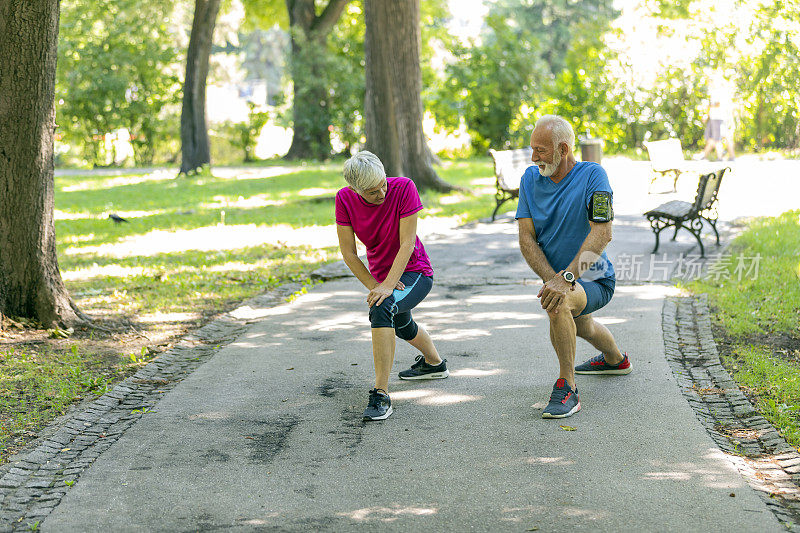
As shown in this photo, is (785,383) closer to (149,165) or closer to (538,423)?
(538,423)

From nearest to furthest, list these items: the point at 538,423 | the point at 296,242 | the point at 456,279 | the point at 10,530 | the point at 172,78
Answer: the point at 10,530 → the point at 538,423 → the point at 456,279 → the point at 296,242 → the point at 172,78

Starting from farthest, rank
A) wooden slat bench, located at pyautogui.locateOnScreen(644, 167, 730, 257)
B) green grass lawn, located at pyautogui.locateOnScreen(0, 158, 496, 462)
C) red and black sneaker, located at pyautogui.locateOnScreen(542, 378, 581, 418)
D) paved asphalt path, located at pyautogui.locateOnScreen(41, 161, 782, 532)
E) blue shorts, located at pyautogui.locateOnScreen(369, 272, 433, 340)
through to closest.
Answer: wooden slat bench, located at pyautogui.locateOnScreen(644, 167, 730, 257) < green grass lawn, located at pyautogui.locateOnScreen(0, 158, 496, 462) < blue shorts, located at pyautogui.locateOnScreen(369, 272, 433, 340) < red and black sneaker, located at pyautogui.locateOnScreen(542, 378, 581, 418) < paved asphalt path, located at pyautogui.locateOnScreen(41, 161, 782, 532)

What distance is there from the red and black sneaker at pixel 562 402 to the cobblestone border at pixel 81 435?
258 cm

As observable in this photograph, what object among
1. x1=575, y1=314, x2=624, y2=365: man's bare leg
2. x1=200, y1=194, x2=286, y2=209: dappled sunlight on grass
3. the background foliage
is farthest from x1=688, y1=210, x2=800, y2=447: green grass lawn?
the background foliage

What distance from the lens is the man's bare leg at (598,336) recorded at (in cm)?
580

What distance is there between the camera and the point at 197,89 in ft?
78.9

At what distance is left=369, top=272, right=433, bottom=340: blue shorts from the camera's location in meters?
5.52

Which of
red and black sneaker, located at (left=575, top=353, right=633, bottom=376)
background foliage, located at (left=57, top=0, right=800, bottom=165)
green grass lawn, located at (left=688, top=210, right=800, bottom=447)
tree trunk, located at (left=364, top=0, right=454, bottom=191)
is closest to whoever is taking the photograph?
green grass lawn, located at (left=688, top=210, right=800, bottom=447)

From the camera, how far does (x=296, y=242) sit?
12742 millimetres

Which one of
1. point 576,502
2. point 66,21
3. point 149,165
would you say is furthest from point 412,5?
point 66,21

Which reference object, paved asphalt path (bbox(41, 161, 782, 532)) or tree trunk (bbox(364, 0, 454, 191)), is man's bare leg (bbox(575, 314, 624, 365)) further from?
tree trunk (bbox(364, 0, 454, 191))

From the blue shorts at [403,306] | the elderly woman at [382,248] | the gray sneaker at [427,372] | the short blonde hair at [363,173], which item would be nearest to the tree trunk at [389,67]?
the gray sneaker at [427,372]

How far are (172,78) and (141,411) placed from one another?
84.6ft

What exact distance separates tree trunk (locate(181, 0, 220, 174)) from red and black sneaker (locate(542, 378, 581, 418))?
66.6 feet
